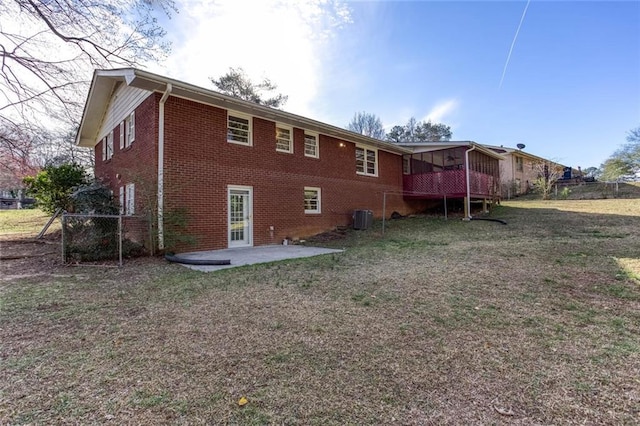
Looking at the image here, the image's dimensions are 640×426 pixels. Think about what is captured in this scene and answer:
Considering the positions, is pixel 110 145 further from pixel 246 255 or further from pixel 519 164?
pixel 519 164

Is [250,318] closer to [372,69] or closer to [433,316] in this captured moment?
[433,316]

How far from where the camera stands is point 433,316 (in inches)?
144

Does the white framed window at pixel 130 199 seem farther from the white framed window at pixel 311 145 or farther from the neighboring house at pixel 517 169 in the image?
the neighboring house at pixel 517 169

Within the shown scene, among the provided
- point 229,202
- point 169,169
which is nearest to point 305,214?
point 229,202

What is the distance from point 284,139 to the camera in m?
11.2

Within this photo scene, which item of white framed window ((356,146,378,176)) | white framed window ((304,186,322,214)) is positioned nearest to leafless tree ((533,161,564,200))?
white framed window ((356,146,378,176))

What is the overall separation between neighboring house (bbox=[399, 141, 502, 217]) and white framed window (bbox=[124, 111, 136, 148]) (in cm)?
1187

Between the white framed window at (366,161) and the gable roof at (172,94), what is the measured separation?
0.36 meters

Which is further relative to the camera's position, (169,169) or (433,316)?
(169,169)

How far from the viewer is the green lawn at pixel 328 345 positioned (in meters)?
2.05

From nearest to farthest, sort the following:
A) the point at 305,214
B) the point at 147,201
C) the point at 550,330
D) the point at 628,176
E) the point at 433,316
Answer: the point at 550,330 < the point at 433,316 < the point at 147,201 < the point at 305,214 < the point at 628,176

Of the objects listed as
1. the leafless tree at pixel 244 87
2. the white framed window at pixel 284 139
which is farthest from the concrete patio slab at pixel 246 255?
the leafless tree at pixel 244 87

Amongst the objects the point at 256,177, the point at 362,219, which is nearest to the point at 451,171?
the point at 362,219

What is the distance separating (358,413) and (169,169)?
7.84m
